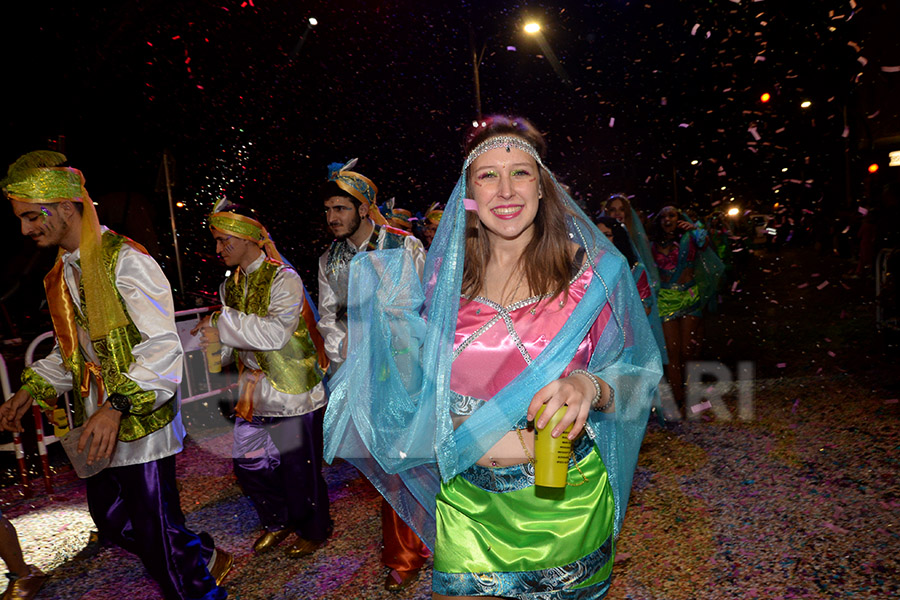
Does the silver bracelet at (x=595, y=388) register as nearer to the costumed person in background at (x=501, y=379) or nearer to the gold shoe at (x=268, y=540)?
the costumed person in background at (x=501, y=379)

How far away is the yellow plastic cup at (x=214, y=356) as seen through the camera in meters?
3.78

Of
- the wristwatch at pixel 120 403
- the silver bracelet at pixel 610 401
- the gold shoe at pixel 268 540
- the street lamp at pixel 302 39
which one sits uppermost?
the street lamp at pixel 302 39

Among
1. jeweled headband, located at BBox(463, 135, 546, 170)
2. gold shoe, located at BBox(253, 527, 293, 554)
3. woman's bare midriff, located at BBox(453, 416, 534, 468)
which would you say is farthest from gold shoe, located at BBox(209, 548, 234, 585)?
jeweled headband, located at BBox(463, 135, 546, 170)

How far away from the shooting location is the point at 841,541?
341cm

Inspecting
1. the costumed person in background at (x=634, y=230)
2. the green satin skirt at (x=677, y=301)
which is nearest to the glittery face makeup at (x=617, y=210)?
the costumed person in background at (x=634, y=230)

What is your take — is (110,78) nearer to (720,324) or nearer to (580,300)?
(580,300)

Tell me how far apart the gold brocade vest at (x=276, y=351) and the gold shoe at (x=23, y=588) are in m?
1.71

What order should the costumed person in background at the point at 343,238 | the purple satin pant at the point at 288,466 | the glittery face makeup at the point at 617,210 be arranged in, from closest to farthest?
the purple satin pant at the point at 288,466
the costumed person in background at the point at 343,238
the glittery face makeup at the point at 617,210

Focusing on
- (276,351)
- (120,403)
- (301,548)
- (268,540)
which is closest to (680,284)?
(276,351)

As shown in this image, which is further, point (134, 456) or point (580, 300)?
point (134, 456)

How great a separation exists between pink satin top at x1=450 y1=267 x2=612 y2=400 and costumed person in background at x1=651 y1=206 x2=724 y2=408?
4.63m

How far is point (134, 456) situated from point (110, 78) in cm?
891

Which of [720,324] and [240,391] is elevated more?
[240,391]

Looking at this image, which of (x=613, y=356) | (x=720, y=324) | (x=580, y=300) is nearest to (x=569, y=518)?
(x=613, y=356)
